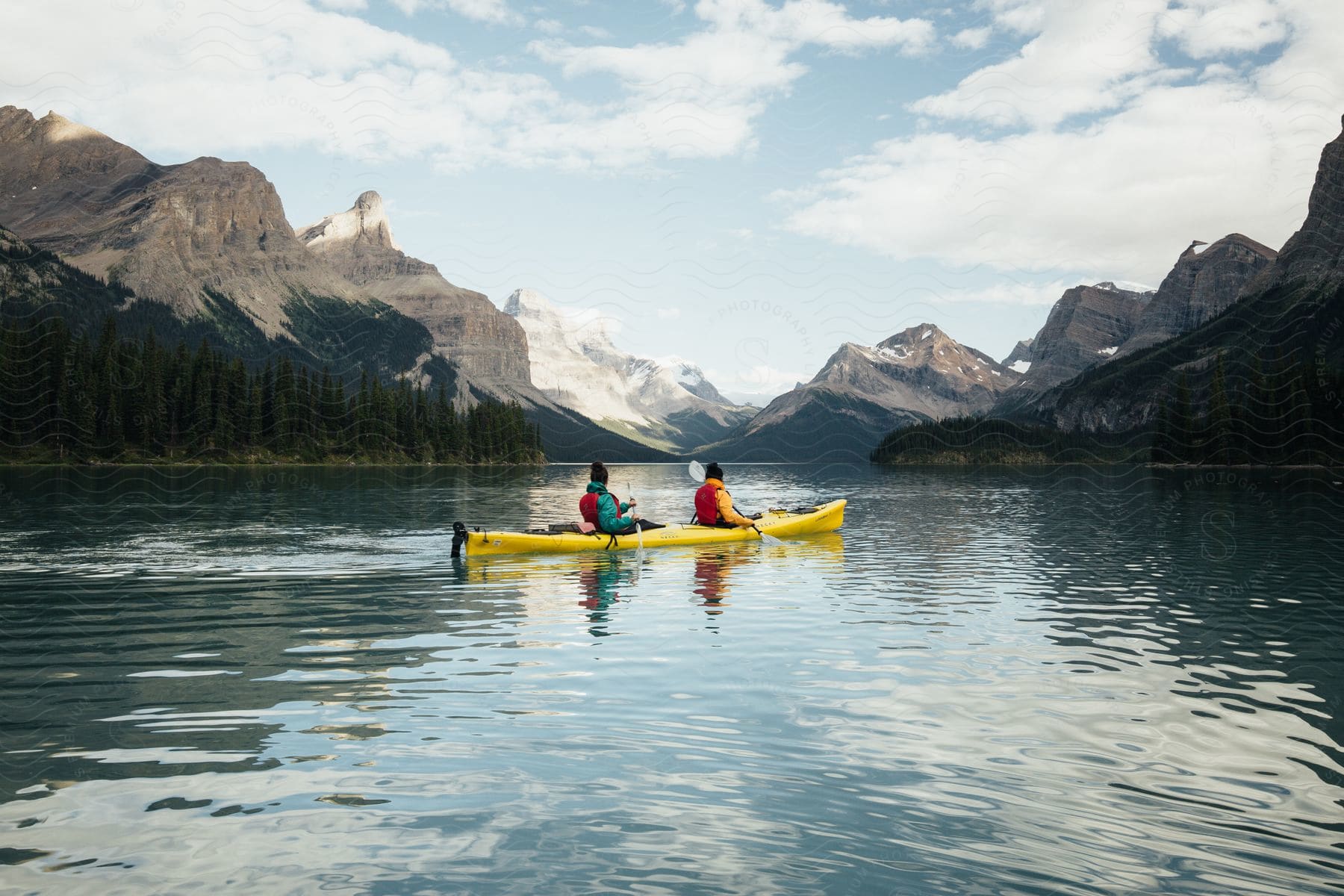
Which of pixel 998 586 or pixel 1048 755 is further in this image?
pixel 998 586

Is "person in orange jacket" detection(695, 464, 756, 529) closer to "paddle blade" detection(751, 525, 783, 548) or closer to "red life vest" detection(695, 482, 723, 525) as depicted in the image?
"red life vest" detection(695, 482, 723, 525)

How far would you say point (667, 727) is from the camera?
A: 12453 mm

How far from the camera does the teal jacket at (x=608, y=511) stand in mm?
32844

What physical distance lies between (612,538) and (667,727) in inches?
836

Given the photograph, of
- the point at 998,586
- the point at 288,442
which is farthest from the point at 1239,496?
the point at 288,442

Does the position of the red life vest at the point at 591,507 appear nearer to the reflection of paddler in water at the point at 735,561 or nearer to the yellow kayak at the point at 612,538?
the yellow kayak at the point at 612,538

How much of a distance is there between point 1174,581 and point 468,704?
24.2 meters

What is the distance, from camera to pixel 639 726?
1247cm

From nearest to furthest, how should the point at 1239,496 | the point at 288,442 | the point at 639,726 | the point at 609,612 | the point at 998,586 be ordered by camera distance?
the point at 639,726, the point at 609,612, the point at 998,586, the point at 1239,496, the point at 288,442

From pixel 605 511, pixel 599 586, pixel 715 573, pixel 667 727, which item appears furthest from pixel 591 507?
pixel 667 727

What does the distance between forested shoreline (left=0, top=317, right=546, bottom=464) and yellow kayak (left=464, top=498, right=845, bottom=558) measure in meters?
118

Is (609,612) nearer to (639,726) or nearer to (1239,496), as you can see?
(639,726)

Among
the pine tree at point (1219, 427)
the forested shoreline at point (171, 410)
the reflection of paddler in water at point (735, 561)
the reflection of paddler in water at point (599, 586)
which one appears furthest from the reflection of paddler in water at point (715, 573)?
the pine tree at point (1219, 427)

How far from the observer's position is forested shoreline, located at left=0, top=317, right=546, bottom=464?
12612cm
